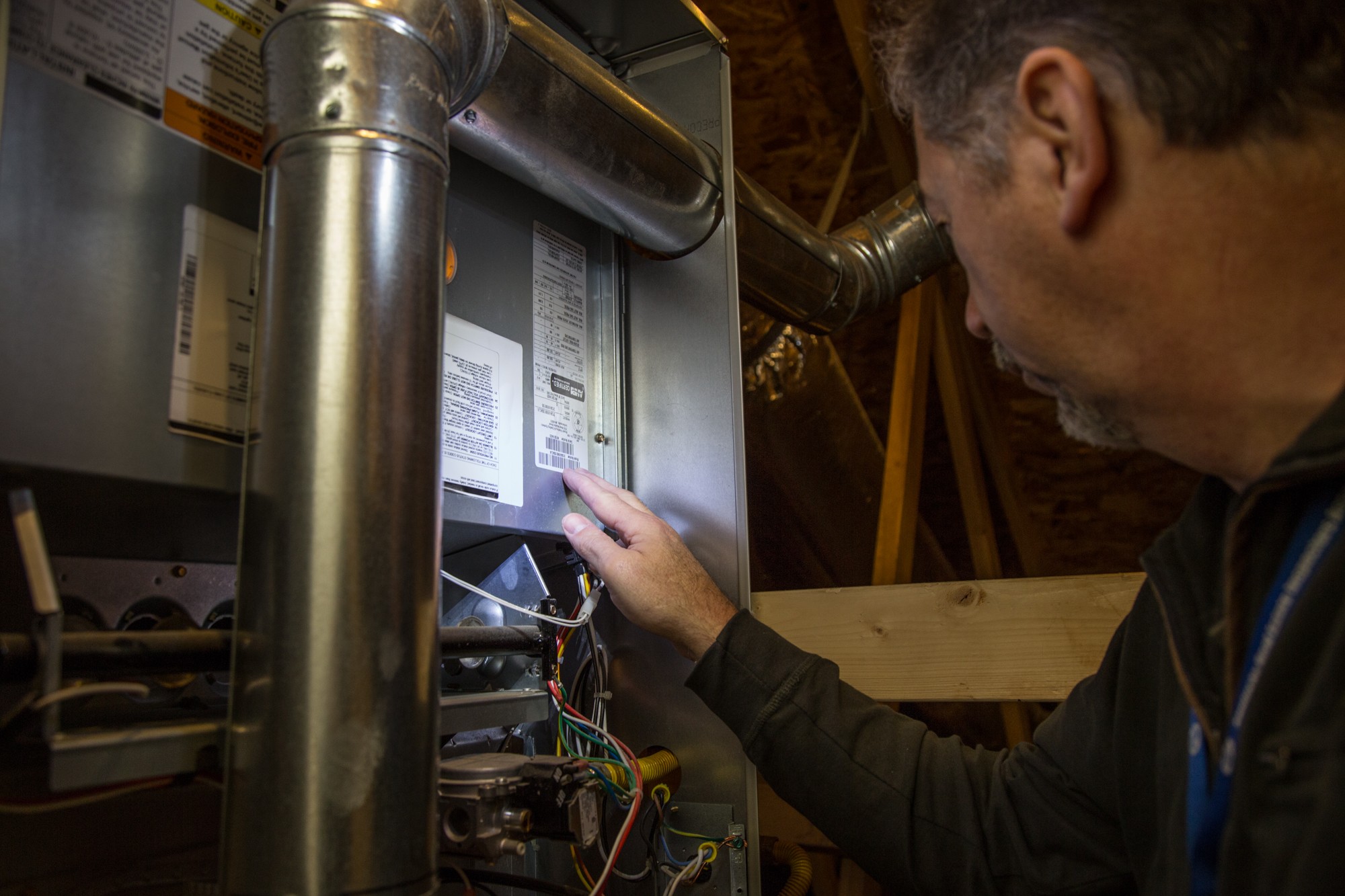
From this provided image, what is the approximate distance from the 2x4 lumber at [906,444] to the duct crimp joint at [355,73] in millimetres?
1395

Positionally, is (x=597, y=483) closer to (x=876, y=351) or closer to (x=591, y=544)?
(x=591, y=544)

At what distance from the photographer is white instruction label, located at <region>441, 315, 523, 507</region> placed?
87 centimetres

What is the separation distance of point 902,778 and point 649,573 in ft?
1.16

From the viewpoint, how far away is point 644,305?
116cm

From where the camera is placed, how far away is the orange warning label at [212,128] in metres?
0.61

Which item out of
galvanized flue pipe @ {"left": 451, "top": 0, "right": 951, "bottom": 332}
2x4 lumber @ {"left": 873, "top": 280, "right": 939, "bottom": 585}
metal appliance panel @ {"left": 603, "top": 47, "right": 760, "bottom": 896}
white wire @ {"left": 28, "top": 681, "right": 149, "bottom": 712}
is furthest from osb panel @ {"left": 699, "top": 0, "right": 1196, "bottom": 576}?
white wire @ {"left": 28, "top": 681, "right": 149, "bottom": 712}

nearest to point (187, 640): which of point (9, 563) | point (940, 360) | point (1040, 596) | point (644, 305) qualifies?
point (9, 563)

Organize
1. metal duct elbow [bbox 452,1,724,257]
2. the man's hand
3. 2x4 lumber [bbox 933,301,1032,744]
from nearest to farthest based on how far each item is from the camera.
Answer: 1. metal duct elbow [bbox 452,1,724,257]
2. the man's hand
3. 2x4 lumber [bbox 933,301,1032,744]

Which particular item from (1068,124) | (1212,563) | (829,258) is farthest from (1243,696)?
(829,258)

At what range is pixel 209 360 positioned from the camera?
A: 2.00 feet

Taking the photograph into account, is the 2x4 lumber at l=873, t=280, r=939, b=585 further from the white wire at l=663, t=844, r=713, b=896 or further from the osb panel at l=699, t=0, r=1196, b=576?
the white wire at l=663, t=844, r=713, b=896

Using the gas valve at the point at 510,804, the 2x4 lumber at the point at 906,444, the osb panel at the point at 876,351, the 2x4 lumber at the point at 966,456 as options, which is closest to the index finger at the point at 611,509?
the gas valve at the point at 510,804

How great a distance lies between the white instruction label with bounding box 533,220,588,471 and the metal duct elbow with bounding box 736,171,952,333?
10.5 inches

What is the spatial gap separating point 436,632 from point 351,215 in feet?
0.91
